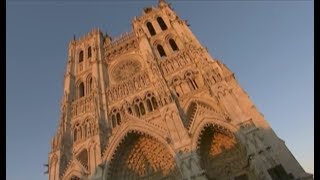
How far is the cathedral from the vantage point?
14680 millimetres

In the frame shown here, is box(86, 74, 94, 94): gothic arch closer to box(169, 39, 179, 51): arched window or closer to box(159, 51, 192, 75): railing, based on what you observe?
box(159, 51, 192, 75): railing

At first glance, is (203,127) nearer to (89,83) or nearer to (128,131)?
(128,131)

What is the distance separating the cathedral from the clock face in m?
0.11

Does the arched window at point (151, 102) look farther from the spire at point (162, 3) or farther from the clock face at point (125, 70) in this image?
the spire at point (162, 3)

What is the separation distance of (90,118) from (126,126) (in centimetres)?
457

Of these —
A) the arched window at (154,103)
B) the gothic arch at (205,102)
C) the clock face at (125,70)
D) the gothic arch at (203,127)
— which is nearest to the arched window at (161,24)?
the clock face at (125,70)

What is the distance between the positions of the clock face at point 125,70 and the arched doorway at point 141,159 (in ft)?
24.1

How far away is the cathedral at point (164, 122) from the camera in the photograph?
14680 millimetres

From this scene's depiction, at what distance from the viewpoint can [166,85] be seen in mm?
19547

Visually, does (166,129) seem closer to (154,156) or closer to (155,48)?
(154,156)

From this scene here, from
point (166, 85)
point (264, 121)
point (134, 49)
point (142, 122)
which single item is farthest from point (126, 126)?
point (134, 49)

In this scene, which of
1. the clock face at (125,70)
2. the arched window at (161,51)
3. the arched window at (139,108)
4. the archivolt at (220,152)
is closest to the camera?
the archivolt at (220,152)

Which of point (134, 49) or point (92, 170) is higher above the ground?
point (134, 49)

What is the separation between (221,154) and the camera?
16.3m
